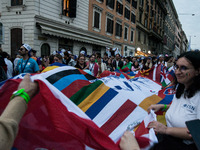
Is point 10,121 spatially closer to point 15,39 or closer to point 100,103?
point 100,103

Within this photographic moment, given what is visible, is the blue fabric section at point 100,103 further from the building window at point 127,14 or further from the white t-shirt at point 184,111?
the building window at point 127,14

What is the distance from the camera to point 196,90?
1563mm

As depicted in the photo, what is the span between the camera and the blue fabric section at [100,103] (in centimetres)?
213

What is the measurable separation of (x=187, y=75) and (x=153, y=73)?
4.84 meters

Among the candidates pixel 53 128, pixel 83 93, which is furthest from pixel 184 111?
pixel 83 93

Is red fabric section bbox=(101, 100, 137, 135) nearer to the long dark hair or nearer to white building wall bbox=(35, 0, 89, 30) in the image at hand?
the long dark hair

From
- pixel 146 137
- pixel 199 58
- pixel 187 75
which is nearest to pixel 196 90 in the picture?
pixel 187 75

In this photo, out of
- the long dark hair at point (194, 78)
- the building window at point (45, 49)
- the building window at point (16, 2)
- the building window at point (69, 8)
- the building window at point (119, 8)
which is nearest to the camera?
the long dark hair at point (194, 78)

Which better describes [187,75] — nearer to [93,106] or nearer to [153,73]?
[93,106]

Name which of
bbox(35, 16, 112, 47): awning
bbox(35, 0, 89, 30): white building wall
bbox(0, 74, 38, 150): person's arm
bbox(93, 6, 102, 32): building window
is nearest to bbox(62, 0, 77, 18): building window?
bbox(35, 0, 89, 30): white building wall

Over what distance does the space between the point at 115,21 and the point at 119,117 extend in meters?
22.3

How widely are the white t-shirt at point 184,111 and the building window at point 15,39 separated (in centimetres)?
1226

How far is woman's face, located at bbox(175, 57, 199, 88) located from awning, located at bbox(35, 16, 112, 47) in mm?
11286

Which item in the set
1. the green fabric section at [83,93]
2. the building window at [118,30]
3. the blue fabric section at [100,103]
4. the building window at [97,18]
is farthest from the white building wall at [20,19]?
the building window at [118,30]
